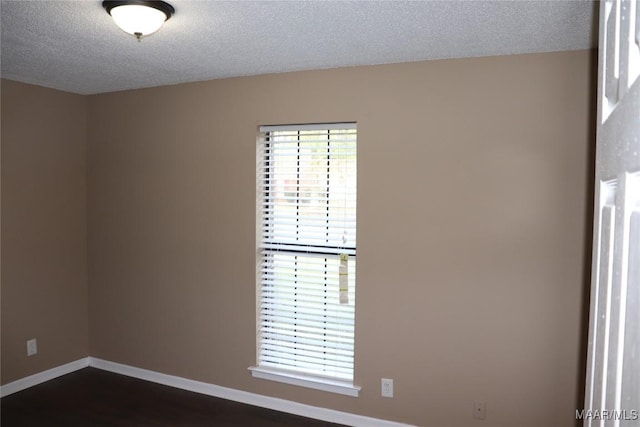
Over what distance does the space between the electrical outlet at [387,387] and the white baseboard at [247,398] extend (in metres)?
0.18

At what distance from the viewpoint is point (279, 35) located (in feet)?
8.30

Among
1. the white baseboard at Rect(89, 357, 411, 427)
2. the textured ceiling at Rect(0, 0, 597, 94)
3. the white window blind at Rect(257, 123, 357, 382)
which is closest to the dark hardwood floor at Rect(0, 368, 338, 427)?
the white baseboard at Rect(89, 357, 411, 427)

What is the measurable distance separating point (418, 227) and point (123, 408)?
2489mm

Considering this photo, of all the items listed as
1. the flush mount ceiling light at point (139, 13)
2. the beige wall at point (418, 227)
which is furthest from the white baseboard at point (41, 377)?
the flush mount ceiling light at point (139, 13)

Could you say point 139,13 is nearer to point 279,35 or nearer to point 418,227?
point 279,35

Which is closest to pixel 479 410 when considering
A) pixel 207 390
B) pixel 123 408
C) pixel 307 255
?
pixel 307 255

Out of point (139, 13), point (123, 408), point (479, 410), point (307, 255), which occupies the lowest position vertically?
point (123, 408)

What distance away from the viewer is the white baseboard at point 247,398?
3.21m

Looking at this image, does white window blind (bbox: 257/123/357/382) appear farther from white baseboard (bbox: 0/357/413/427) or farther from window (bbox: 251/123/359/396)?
white baseboard (bbox: 0/357/413/427)

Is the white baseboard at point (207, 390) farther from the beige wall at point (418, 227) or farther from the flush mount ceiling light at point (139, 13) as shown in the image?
the flush mount ceiling light at point (139, 13)

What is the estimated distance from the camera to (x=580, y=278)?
2689 millimetres

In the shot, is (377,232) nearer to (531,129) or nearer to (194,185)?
(531,129)

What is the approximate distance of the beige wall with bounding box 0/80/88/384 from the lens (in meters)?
3.62

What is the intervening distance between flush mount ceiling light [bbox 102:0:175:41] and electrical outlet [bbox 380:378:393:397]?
2.47 metres
